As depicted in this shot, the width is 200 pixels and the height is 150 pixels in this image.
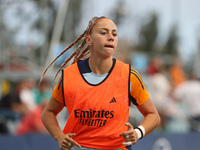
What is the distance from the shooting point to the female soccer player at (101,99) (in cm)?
394

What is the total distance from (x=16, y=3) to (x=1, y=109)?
592cm

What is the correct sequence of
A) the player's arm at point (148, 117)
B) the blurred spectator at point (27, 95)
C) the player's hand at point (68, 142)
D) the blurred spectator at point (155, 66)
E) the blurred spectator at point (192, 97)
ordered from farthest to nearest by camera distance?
the blurred spectator at point (155, 66) → the blurred spectator at point (27, 95) → the blurred spectator at point (192, 97) → the player's arm at point (148, 117) → the player's hand at point (68, 142)

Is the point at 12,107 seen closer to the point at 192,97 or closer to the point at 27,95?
the point at 27,95

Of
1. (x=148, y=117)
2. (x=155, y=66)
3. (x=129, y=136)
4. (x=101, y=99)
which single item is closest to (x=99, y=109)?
(x=101, y=99)

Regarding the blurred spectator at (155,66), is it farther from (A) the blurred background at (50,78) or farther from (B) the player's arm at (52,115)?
(B) the player's arm at (52,115)

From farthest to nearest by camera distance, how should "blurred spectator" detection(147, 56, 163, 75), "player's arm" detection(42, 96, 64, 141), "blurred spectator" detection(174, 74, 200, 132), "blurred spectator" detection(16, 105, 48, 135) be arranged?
1. "blurred spectator" detection(147, 56, 163, 75)
2. "blurred spectator" detection(174, 74, 200, 132)
3. "blurred spectator" detection(16, 105, 48, 135)
4. "player's arm" detection(42, 96, 64, 141)

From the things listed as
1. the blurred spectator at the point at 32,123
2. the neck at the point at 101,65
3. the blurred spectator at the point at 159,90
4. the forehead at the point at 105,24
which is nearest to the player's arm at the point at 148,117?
the neck at the point at 101,65

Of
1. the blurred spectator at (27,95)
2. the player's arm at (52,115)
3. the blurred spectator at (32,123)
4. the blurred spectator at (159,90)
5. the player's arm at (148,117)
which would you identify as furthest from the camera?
the blurred spectator at (159,90)

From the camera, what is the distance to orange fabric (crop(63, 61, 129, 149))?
12.9ft

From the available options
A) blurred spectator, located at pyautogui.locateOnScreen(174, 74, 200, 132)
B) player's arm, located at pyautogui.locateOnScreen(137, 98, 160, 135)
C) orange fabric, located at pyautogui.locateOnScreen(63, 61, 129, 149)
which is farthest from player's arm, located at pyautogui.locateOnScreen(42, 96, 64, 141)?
blurred spectator, located at pyautogui.locateOnScreen(174, 74, 200, 132)

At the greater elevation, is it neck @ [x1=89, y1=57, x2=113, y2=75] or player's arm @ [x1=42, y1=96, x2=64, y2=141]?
neck @ [x1=89, y1=57, x2=113, y2=75]

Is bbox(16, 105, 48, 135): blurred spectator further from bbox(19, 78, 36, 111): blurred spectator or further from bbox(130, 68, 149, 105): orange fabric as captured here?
bbox(130, 68, 149, 105): orange fabric

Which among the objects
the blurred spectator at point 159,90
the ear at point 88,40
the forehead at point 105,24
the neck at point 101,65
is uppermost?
the blurred spectator at point 159,90

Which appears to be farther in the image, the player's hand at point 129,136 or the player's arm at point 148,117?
the player's arm at point 148,117
